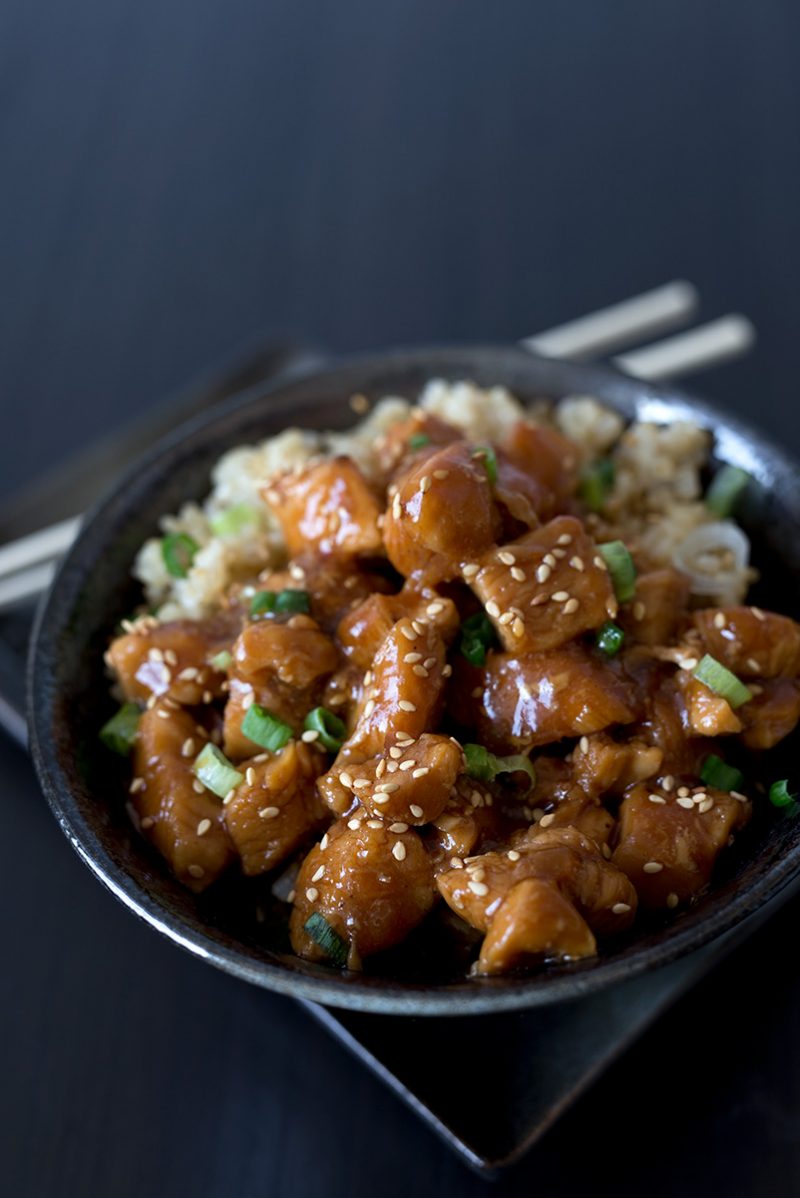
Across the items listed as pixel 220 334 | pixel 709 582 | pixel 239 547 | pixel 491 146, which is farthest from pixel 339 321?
pixel 709 582

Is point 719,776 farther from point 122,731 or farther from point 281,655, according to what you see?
point 122,731

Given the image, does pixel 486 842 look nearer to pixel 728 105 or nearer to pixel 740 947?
pixel 740 947

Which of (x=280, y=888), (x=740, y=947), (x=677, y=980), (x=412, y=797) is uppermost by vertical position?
(x=412, y=797)

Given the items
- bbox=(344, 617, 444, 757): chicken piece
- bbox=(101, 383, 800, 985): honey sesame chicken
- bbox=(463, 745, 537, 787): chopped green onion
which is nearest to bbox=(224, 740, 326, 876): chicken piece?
bbox=(101, 383, 800, 985): honey sesame chicken

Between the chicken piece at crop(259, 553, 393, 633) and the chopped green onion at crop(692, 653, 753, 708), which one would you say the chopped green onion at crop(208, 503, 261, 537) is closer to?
the chicken piece at crop(259, 553, 393, 633)

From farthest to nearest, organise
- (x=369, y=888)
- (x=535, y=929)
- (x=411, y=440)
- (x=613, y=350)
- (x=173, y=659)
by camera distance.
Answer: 1. (x=613, y=350)
2. (x=411, y=440)
3. (x=173, y=659)
4. (x=369, y=888)
5. (x=535, y=929)

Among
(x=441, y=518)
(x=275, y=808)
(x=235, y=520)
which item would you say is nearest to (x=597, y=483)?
(x=441, y=518)

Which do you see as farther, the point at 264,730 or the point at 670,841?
the point at 264,730

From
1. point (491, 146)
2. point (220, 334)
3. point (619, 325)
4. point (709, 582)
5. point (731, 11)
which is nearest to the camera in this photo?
point (709, 582)
